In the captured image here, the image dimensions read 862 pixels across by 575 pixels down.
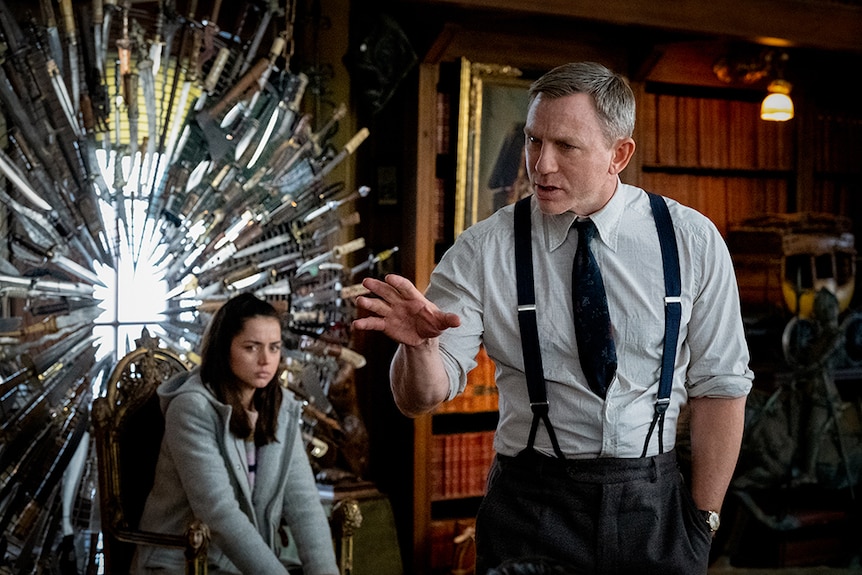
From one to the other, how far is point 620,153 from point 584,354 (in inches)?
14.6

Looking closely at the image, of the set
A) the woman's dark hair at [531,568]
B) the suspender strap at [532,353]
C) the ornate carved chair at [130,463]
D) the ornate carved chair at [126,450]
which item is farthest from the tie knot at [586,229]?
the ornate carved chair at [126,450]

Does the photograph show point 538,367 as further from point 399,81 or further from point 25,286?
point 399,81

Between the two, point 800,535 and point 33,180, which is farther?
point 800,535

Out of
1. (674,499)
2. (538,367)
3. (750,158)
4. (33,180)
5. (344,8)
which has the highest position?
(344,8)

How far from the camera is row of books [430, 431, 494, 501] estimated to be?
4.09 metres

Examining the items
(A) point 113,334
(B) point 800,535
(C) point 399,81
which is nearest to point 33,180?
(A) point 113,334

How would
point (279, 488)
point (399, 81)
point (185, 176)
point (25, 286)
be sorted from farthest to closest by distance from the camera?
point (399, 81), point (185, 176), point (25, 286), point (279, 488)

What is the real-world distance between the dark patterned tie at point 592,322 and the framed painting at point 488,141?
220cm

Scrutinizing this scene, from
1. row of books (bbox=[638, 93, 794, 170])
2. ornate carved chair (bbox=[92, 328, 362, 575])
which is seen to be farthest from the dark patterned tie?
row of books (bbox=[638, 93, 794, 170])

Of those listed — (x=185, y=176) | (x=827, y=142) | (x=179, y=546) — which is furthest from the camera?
(x=827, y=142)

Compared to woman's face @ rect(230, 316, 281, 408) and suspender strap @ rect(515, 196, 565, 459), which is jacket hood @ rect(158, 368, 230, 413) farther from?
suspender strap @ rect(515, 196, 565, 459)

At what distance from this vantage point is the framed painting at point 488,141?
13.1ft

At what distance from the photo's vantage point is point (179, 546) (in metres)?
2.38

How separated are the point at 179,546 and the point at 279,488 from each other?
29cm
